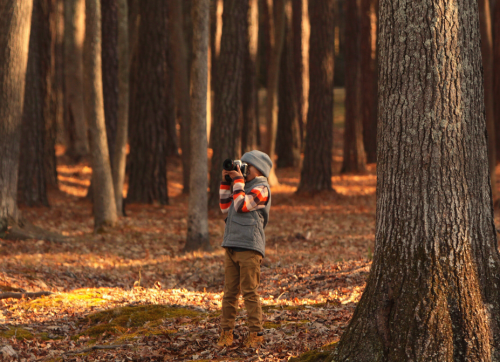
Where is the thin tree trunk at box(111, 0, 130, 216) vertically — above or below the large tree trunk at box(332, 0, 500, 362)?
above

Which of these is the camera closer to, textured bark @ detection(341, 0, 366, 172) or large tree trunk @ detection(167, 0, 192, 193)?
large tree trunk @ detection(167, 0, 192, 193)

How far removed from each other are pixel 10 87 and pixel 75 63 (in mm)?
6727

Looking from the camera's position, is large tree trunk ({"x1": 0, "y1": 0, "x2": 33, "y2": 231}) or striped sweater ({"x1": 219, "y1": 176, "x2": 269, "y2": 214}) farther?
large tree trunk ({"x1": 0, "y1": 0, "x2": 33, "y2": 231})

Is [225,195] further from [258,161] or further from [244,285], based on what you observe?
[244,285]

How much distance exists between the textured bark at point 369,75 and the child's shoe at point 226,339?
16952 millimetres

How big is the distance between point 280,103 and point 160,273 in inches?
584

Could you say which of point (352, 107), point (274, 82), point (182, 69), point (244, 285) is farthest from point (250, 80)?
point (244, 285)

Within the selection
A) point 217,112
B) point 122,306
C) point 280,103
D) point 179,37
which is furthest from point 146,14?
point 122,306

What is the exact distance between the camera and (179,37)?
1641 centimetres

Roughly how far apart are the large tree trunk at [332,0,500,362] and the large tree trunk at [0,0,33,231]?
756cm

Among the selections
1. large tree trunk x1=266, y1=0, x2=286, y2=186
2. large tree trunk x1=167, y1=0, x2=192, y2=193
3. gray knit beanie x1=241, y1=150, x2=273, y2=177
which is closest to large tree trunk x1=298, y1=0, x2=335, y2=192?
large tree trunk x1=266, y1=0, x2=286, y2=186

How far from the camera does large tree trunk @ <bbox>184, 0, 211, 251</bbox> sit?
355 inches

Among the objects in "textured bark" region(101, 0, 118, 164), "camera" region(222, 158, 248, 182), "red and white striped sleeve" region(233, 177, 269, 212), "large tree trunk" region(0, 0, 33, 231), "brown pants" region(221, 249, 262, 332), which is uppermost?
"textured bark" region(101, 0, 118, 164)

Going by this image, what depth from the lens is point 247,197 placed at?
14.2 feet
